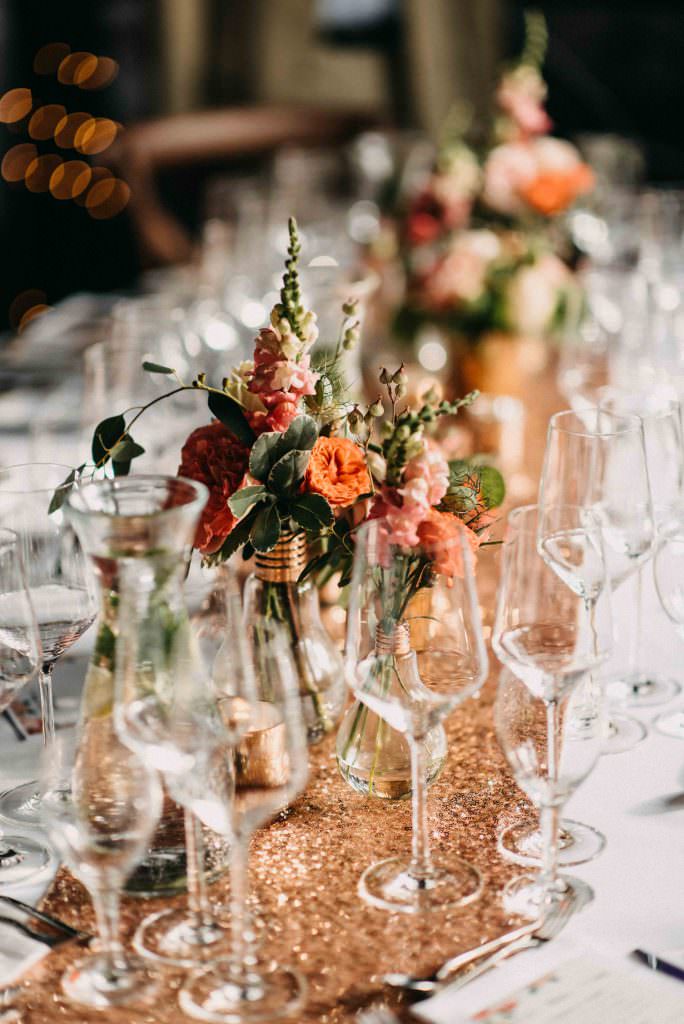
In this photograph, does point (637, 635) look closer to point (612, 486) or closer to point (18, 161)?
point (612, 486)

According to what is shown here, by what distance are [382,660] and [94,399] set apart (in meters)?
0.98

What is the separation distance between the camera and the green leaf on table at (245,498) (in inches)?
46.4

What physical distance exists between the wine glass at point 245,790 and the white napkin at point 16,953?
0.44ft

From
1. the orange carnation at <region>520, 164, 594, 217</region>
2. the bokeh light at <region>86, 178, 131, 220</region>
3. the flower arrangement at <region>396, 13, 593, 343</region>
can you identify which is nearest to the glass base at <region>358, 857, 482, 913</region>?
the flower arrangement at <region>396, 13, 593, 343</region>

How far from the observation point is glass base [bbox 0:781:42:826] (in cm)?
124

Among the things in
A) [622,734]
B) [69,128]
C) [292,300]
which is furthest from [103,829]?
[69,128]

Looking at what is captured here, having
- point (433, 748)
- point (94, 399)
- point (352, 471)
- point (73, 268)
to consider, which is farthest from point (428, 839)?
point (73, 268)

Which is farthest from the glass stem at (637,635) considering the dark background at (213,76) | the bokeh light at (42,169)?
the bokeh light at (42,169)

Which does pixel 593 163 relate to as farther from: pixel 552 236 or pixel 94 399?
pixel 94 399

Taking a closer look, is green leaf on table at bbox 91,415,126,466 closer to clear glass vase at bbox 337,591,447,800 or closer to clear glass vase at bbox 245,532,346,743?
clear glass vase at bbox 245,532,346,743

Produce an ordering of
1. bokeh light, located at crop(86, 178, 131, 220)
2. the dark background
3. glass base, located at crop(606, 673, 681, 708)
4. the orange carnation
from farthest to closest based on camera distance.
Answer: bokeh light, located at crop(86, 178, 131, 220) < the dark background < the orange carnation < glass base, located at crop(606, 673, 681, 708)

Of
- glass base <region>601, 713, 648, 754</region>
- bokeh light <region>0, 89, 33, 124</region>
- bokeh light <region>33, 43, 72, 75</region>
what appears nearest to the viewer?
glass base <region>601, 713, 648, 754</region>

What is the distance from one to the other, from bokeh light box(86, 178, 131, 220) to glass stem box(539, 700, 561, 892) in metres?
5.24

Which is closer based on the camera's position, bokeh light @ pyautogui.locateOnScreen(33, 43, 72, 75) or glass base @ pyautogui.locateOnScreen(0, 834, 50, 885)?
glass base @ pyautogui.locateOnScreen(0, 834, 50, 885)
